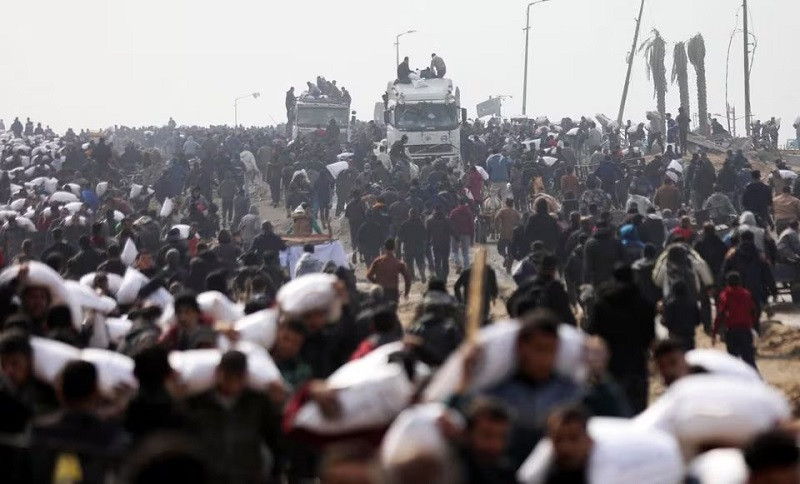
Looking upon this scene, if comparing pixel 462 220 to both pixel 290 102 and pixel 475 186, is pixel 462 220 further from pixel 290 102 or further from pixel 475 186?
A: pixel 290 102

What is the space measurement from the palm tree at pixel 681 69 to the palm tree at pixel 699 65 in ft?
0.88

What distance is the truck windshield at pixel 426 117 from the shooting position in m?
41.0

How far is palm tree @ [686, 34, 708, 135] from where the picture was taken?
63031 millimetres

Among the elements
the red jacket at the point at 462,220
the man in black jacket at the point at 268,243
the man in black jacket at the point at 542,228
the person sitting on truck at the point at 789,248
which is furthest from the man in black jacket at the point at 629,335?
the red jacket at the point at 462,220

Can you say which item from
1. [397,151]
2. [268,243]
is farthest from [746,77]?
[268,243]

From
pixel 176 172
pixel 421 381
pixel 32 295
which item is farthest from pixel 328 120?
pixel 421 381

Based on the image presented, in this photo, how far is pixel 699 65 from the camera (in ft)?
210

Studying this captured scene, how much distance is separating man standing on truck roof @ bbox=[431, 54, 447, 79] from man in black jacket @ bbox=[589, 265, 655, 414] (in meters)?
31.0

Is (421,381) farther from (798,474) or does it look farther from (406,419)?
(798,474)

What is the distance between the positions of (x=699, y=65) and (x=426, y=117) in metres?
25.0

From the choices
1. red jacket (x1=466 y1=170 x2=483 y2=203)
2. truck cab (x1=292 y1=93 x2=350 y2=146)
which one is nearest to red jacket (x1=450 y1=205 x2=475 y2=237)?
red jacket (x1=466 y1=170 x2=483 y2=203)

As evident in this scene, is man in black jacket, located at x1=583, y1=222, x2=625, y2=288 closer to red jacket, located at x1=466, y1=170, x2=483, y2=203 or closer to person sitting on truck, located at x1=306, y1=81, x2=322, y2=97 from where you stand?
red jacket, located at x1=466, y1=170, x2=483, y2=203

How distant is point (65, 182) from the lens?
36.9 m

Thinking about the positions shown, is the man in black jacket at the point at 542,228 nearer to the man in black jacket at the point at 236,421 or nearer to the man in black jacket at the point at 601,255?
the man in black jacket at the point at 601,255
